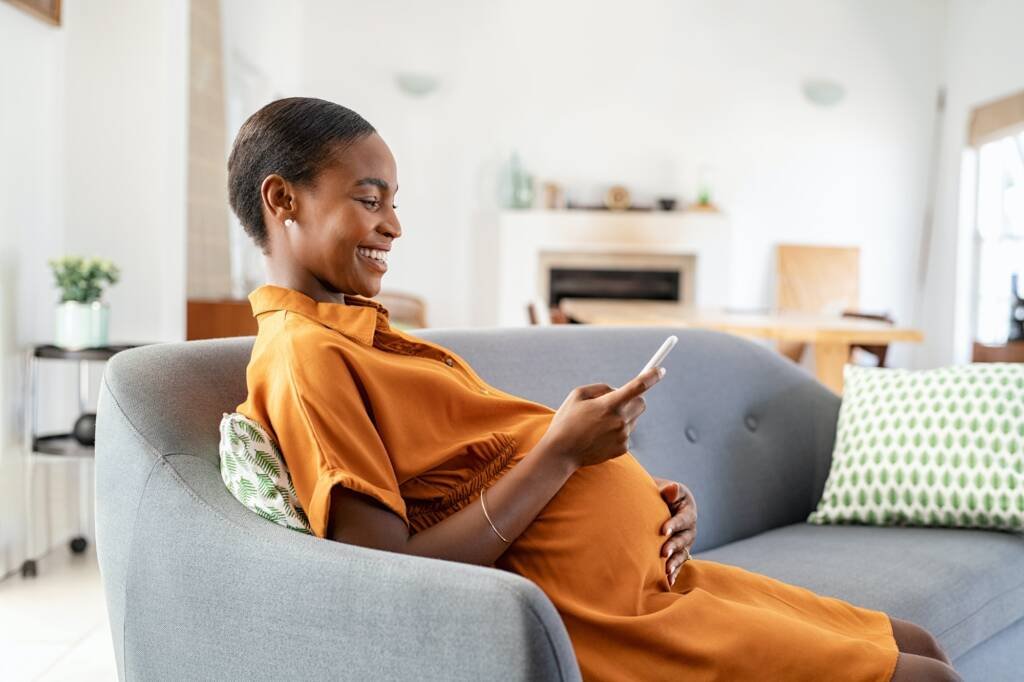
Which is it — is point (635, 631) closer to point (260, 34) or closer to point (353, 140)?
point (353, 140)

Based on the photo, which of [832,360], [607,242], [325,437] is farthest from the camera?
[607,242]

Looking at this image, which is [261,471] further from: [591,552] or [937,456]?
[937,456]

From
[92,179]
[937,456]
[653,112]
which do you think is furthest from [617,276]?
[937,456]

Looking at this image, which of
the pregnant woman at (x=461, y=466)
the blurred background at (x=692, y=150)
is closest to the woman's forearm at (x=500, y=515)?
the pregnant woman at (x=461, y=466)

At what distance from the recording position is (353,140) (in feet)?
4.54

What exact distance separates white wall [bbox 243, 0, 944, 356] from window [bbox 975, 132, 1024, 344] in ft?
2.52

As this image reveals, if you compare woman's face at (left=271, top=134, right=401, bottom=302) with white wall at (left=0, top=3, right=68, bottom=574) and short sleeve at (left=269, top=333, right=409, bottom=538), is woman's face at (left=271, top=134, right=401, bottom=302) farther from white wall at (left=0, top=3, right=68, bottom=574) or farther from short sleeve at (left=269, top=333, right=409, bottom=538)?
white wall at (left=0, top=3, right=68, bottom=574)

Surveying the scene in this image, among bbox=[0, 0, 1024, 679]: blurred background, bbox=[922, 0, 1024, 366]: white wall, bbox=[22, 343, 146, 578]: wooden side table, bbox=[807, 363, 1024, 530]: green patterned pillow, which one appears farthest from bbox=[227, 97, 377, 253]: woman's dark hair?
bbox=[922, 0, 1024, 366]: white wall

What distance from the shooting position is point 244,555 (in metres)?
1.21

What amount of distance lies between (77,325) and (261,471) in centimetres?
263

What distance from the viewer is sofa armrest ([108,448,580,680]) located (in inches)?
40.3

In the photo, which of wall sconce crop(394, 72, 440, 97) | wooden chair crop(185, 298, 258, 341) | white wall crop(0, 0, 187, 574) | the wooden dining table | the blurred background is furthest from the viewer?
wall sconce crop(394, 72, 440, 97)

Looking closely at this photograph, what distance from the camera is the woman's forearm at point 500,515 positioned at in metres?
1.22

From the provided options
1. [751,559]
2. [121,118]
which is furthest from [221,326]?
[751,559]
